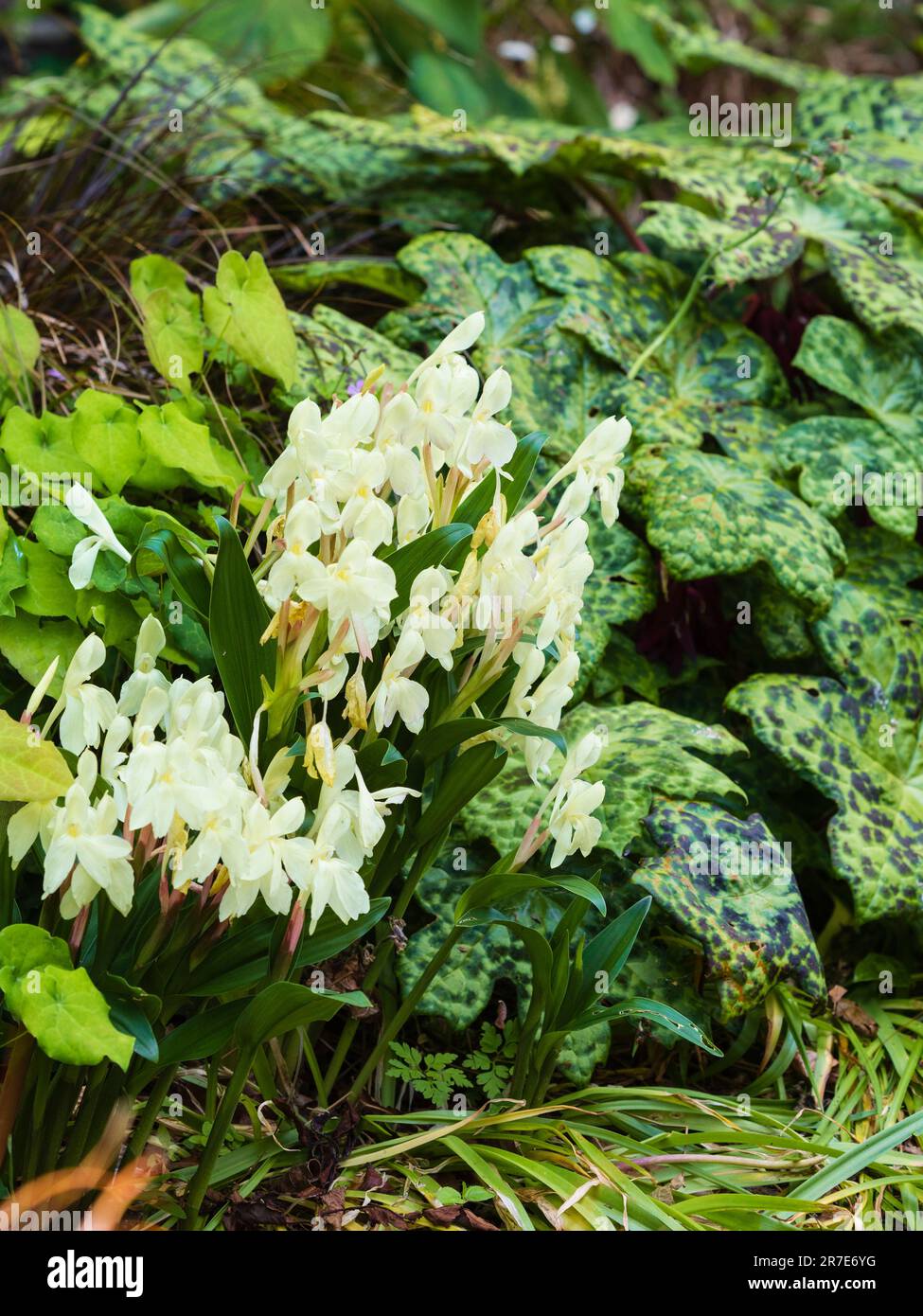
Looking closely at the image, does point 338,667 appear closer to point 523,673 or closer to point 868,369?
point 523,673

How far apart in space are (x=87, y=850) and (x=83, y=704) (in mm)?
156

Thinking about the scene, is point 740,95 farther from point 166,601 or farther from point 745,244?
point 166,601

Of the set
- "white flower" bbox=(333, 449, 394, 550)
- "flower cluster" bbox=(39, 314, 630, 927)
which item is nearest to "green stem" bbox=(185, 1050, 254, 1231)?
"flower cluster" bbox=(39, 314, 630, 927)

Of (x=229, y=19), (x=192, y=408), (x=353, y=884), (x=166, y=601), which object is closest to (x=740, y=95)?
(x=229, y=19)

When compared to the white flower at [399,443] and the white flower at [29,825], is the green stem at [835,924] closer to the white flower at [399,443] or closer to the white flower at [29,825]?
the white flower at [399,443]

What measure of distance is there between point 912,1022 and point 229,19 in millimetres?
2727

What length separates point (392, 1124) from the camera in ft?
4.76

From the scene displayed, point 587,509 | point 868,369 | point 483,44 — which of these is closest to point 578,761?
point 587,509

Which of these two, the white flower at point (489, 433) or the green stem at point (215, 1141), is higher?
the white flower at point (489, 433)

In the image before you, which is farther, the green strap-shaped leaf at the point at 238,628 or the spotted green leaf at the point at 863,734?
the spotted green leaf at the point at 863,734

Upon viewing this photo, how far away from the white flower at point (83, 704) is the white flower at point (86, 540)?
5.1 inches

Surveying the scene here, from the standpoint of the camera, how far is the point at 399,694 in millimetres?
1126

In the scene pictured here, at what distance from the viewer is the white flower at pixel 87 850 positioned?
39.3 inches

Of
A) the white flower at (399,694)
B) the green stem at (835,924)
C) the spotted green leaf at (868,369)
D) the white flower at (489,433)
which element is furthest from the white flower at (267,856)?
the spotted green leaf at (868,369)
